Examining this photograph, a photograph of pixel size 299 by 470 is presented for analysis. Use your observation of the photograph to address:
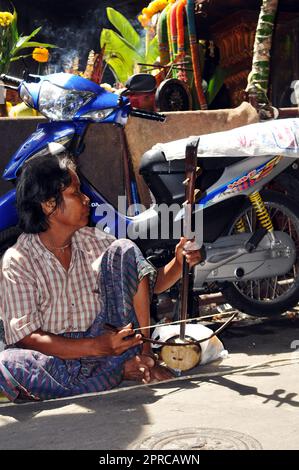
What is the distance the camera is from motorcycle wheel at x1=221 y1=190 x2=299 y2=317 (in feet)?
16.5

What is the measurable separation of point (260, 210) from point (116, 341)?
172cm

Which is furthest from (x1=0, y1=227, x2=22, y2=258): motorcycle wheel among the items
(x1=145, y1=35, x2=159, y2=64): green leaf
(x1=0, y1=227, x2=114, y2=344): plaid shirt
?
(x1=145, y1=35, x2=159, y2=64): green leaf

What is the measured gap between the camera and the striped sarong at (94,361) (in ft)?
12.1

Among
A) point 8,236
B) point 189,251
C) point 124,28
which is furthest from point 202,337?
point 124,28

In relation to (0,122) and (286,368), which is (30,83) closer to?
(0,122)

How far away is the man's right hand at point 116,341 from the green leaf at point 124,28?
20.9 feet

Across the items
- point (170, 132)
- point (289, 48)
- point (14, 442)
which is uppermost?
point (289, 48)

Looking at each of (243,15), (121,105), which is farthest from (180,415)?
(243,15)

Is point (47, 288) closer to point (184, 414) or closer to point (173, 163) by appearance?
point (184, 414)

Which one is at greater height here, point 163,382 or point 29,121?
point 29,121
